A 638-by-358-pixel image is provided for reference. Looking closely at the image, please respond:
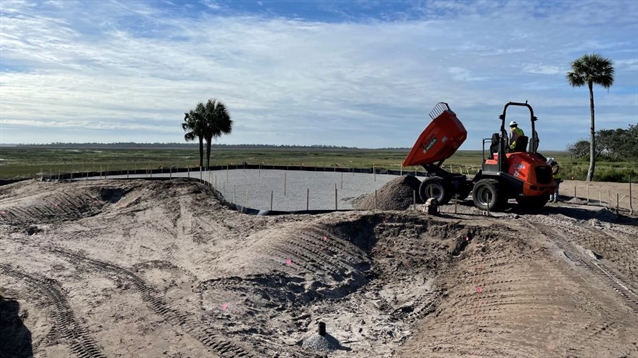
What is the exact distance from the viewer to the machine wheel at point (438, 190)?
15227mm

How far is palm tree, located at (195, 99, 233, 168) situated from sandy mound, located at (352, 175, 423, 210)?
2076 centimetres

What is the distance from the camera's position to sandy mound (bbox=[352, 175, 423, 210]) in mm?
16453

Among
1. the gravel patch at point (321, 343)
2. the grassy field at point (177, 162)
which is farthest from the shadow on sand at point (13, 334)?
the grassy field at point (177, 162)

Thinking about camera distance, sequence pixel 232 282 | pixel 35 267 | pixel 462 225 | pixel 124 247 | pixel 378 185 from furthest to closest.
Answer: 1. pixel 378 185
2. pixel 124 247
3. pixel 462 225
4. pixel 35 267
5. pixel 232 282

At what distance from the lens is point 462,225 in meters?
12.2

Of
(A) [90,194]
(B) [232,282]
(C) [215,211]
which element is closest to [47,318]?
(B) [232,282]

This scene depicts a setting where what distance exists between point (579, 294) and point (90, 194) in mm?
18527

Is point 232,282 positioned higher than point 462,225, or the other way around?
point 462,225

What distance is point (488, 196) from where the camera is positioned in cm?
1417

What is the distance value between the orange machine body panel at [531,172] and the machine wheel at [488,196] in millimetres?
571

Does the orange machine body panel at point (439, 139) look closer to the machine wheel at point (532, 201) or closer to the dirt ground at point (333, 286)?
the dirt ground at point (333, 286)

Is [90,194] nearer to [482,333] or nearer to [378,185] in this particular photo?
[378,185]

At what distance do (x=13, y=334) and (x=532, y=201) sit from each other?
42.4ft

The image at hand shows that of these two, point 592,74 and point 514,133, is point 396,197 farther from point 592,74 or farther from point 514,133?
point 592,74
